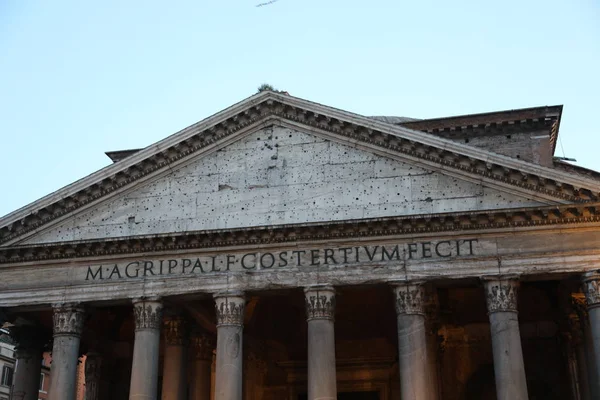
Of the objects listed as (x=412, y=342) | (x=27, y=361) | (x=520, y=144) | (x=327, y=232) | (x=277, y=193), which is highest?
(x=520, y=144)

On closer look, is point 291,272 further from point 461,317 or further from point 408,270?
point 461,317

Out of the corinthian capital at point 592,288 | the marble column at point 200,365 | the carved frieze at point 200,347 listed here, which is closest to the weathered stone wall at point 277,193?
the corinthian capital at point 592,288

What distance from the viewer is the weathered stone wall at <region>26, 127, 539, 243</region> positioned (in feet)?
53.2

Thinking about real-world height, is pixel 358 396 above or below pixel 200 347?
below

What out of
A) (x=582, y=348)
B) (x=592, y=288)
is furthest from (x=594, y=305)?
(x=582, y=348)

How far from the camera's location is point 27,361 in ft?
63.3

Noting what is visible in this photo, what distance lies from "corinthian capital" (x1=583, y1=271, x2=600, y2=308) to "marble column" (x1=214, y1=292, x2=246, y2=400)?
21.4ft

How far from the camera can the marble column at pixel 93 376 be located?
2092 cm

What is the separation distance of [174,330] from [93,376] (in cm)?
445

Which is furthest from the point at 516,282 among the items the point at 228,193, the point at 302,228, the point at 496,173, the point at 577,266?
the point at 228,193

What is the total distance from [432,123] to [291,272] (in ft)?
25.1

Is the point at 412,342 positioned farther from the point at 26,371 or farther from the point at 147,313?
the point at 26,371

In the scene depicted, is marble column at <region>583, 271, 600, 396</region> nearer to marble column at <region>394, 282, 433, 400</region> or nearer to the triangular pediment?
the triangular pediment

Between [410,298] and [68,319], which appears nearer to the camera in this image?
[410,298]
